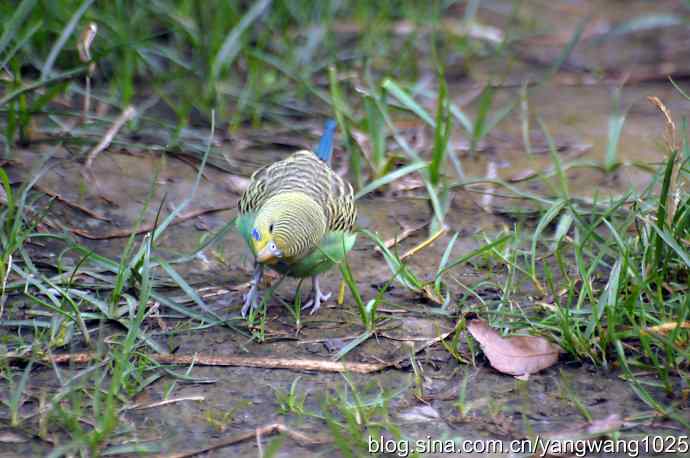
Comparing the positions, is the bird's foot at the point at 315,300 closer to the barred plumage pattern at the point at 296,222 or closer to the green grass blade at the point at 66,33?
the barred plumage pattern at the point at 296,222

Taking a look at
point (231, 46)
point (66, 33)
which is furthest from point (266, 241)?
point (231, 46)

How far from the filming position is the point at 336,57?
22.8ft

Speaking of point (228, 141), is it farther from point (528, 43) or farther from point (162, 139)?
point (528, 43)

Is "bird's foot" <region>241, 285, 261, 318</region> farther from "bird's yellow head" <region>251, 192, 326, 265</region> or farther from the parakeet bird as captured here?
"bird's yellow head" <region>251, 192, 326, 265</region>

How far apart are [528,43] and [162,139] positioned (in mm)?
3623

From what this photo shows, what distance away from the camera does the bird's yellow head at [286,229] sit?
3816 mm

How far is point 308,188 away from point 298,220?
1.53 feet

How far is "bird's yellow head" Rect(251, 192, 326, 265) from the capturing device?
3816 mm

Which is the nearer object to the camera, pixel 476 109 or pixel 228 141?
pixel 228 141

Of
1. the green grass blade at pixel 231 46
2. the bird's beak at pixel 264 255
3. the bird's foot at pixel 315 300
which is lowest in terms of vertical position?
the bird's foot at pixel 315 300

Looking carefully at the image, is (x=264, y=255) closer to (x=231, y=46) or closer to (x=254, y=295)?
(x=254, y=295)

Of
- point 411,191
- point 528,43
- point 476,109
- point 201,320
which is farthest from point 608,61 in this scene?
point 201,320

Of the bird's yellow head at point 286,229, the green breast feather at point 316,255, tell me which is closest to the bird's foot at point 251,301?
the green breast feather at point 316,255

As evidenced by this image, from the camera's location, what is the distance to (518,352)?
3871mm
